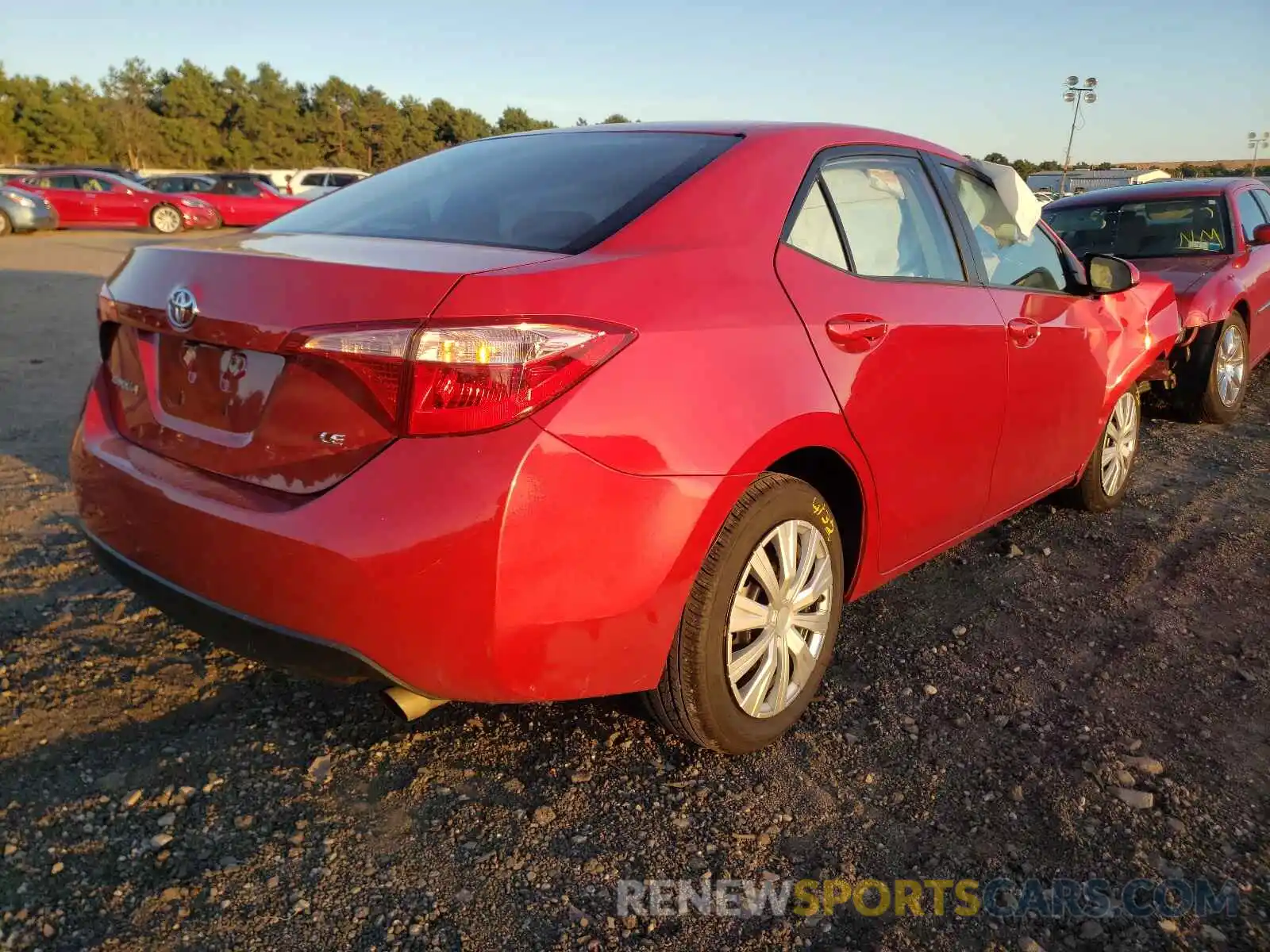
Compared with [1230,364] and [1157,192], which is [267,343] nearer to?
[1230,364]

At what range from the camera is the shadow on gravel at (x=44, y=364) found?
5.30 m

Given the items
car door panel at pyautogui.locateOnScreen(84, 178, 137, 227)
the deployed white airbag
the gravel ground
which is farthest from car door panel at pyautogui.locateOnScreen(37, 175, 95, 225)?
the deployed white airbag

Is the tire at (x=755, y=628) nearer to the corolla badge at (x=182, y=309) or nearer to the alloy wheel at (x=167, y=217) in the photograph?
the corolla badge at (x=182, y=309)

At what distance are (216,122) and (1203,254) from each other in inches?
3002

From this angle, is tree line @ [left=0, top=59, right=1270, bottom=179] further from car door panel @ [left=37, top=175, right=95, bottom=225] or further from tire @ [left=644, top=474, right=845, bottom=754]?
tire @ [left=644, top=474, right=845, bottom=754]

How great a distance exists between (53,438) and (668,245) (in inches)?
179

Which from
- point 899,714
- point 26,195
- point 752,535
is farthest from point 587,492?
point 26,195

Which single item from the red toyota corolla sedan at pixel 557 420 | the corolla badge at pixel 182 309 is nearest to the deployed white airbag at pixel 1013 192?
the red toyota corolla sedan at pixel 557 420

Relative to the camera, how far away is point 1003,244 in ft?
A: 11.8

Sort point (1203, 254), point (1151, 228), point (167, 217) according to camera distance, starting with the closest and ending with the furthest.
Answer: point (1203, 254), point (1151, 228), point (167, 217)

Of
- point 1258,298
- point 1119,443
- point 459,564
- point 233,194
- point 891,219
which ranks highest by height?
point 233,194

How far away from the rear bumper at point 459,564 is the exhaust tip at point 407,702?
0.45 ft

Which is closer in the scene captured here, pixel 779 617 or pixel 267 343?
pixel 267 343

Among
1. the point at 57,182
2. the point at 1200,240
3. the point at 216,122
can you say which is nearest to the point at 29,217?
the point at 57,182
